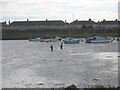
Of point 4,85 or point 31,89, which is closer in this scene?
point 31,89

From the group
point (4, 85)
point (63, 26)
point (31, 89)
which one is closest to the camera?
point (31, 89)

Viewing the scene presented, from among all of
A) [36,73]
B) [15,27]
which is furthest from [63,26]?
[36,73]

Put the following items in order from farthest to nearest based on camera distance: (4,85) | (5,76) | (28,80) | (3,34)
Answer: (3,34) < (5,76) < (28,80) < (4,85)

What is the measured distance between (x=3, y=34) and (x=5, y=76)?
142704mm

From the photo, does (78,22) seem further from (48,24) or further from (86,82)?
(86,82)

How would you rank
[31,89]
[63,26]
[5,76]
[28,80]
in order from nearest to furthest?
1. [31,89]
2. [28,80]
3. [5,76]
4. [63,26]

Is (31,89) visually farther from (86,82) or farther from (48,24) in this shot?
(48,24)

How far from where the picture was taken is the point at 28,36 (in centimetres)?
16338

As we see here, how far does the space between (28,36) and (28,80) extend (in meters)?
134

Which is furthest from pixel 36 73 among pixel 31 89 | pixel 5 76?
pixel 31 89

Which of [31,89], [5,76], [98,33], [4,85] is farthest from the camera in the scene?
[98,33]

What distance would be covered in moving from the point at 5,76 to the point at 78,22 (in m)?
168

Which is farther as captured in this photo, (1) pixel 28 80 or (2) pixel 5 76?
(2) pixel 5 76

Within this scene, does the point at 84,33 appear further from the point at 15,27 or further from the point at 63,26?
the point at 15,27
